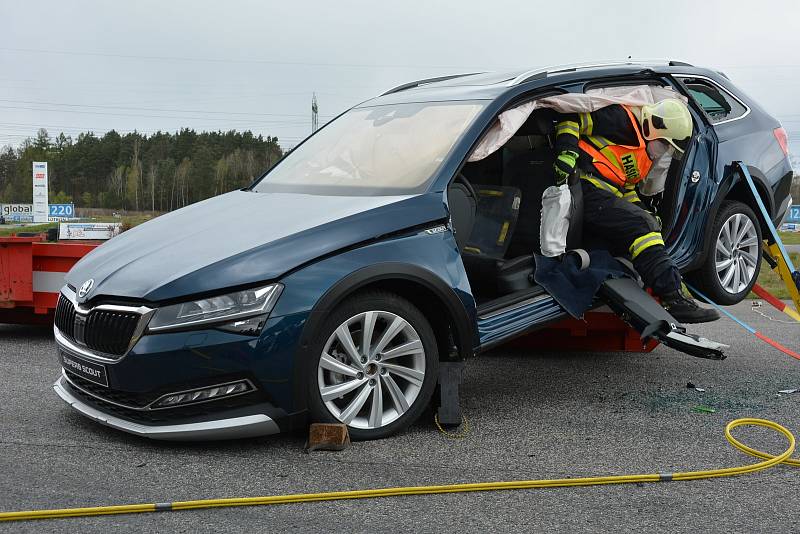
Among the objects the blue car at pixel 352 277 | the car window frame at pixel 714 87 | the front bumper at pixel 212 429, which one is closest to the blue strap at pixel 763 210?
the blue car at pixel 352 277

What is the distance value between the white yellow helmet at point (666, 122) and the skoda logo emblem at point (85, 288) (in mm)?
3749

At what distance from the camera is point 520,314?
5332mm

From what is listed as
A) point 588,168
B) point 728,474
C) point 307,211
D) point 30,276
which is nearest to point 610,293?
point 588,168

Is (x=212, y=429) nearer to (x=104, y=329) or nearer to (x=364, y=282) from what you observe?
(x=104, y=329)

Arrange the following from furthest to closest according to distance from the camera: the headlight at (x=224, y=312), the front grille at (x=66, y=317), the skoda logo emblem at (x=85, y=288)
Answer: the front grille at (x=66, y=317) → the skoda logo emblem at (x=85, y=288) → the headlight at (x=224, y=312)

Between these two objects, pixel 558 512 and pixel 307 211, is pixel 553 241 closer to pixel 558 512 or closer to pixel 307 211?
pixel 307 211

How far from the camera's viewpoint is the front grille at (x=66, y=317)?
185 inches

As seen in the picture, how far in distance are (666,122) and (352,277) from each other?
113 inches

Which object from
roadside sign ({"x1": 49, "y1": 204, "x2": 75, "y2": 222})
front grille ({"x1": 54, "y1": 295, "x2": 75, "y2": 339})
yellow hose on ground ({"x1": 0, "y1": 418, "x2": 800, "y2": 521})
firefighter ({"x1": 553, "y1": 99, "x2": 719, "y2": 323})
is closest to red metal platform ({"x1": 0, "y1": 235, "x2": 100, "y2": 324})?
front grille ({"x1": 54, "y1": 295, "x2": 75, "y2": 339})

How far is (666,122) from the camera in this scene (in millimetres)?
6129

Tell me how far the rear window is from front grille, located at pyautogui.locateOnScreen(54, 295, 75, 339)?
15.0 ft

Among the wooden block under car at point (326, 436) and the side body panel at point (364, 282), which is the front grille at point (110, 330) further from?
the wooden block under car at point (326, 436)

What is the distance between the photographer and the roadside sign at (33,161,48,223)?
6134cm

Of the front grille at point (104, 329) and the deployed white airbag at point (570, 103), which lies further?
the deployed white airbag at point (570, 103)
